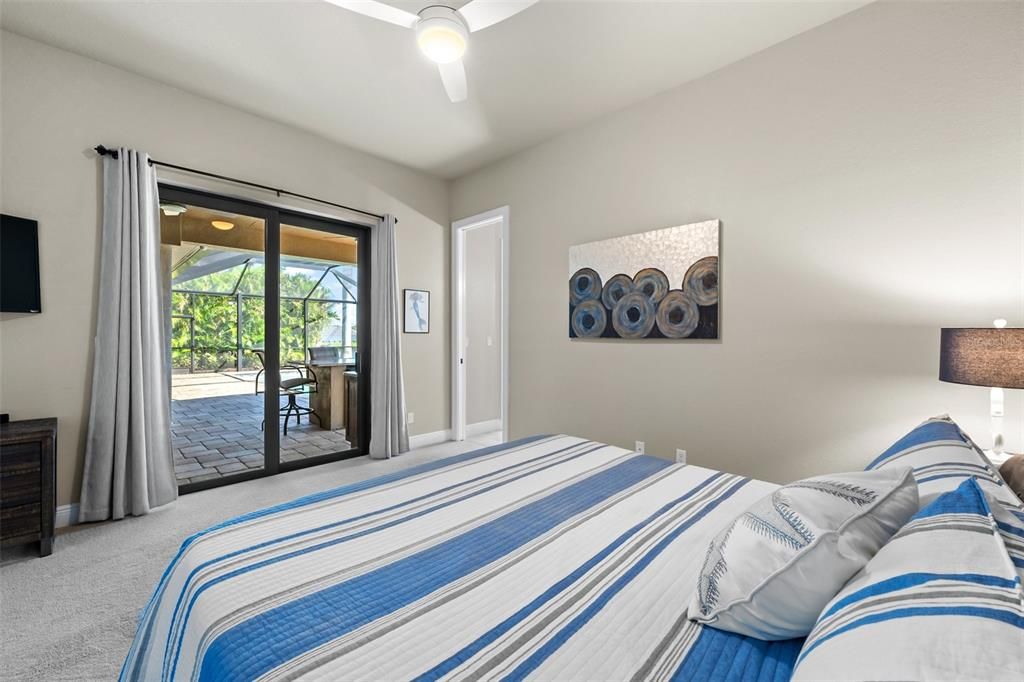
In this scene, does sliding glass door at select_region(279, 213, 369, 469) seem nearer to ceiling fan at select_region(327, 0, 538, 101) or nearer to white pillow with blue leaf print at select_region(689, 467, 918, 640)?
ceiling fan at select_region(327, 0, 538, 101)

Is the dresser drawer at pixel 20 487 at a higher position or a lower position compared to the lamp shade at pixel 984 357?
lower

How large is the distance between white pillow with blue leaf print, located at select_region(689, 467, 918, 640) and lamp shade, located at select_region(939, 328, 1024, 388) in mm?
1152

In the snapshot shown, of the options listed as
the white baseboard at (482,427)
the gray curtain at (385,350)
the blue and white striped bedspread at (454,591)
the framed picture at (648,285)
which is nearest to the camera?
the blue and white striped bedspread at (454,591)

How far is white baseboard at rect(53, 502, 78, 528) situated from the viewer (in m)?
2.51

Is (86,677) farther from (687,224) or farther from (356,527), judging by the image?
(687,224)

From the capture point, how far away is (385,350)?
398cm

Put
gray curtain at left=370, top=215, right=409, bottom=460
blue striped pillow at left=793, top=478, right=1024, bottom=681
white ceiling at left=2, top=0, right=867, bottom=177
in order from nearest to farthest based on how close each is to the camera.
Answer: blue striped pillow at left=793, top=478, right=1024, bottom=681 < white ceiling at left=2, top=0, right=867, bottom=177 < gray curtain at left=370, top=215, right=409, bottom=460

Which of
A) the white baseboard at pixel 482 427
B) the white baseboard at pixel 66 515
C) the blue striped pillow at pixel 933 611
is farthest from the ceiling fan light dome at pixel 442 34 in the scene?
the white baseboard at pixel 482 427

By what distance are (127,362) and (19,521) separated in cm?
96

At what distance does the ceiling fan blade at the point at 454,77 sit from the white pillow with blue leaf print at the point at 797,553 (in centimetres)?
208

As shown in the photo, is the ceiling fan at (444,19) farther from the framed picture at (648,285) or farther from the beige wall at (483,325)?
the beige wall at (483,325)

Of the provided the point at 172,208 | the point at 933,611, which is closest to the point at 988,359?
the point at 933,611

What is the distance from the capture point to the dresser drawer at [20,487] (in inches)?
82.3

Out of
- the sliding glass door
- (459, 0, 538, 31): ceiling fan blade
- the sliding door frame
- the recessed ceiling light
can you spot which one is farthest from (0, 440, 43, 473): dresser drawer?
(459, 0, 538, 31): ceiling fan blade
